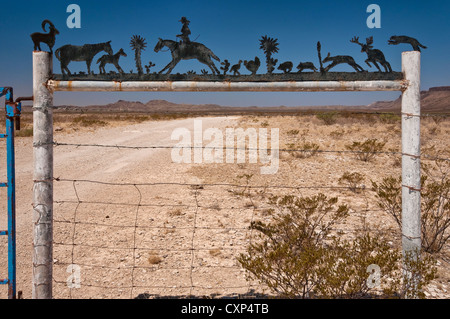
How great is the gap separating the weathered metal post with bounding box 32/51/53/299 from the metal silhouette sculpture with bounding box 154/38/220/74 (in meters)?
1.13

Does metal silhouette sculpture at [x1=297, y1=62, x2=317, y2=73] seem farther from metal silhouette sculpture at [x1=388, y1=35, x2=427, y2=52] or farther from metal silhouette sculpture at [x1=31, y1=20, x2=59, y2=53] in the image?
metal silhouette sculpture at [x1=31, y1=20, x2=59, y2=53]

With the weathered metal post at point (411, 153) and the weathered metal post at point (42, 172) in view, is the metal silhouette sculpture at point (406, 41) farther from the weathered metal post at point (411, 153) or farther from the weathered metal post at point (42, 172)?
the weathered metal post at point (42, 172)

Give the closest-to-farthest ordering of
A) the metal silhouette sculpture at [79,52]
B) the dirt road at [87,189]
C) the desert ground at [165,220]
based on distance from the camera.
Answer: the metal silhouette sculpture at [79,52] < the desert ground at [165,220] < the dirt road at [87,189]

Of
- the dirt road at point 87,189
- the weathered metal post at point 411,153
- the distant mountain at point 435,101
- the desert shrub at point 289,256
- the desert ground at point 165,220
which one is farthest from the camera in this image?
the distant mountain at point 435,101

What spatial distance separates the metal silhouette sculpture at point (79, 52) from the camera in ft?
10.6

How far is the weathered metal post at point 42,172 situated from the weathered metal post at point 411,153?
3312 mm

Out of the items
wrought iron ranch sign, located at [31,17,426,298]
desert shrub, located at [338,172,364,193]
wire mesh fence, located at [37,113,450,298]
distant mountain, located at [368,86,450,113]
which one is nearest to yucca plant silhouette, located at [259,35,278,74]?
wrought iron ranch sign, located at [31,17,426,298]

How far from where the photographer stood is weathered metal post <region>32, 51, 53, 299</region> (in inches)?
123

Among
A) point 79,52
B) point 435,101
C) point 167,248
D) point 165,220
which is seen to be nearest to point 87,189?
point 165,220

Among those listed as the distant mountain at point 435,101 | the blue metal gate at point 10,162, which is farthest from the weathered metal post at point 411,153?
the distant mountain at point 435,101

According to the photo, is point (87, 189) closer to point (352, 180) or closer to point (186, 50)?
point (186, 50)
